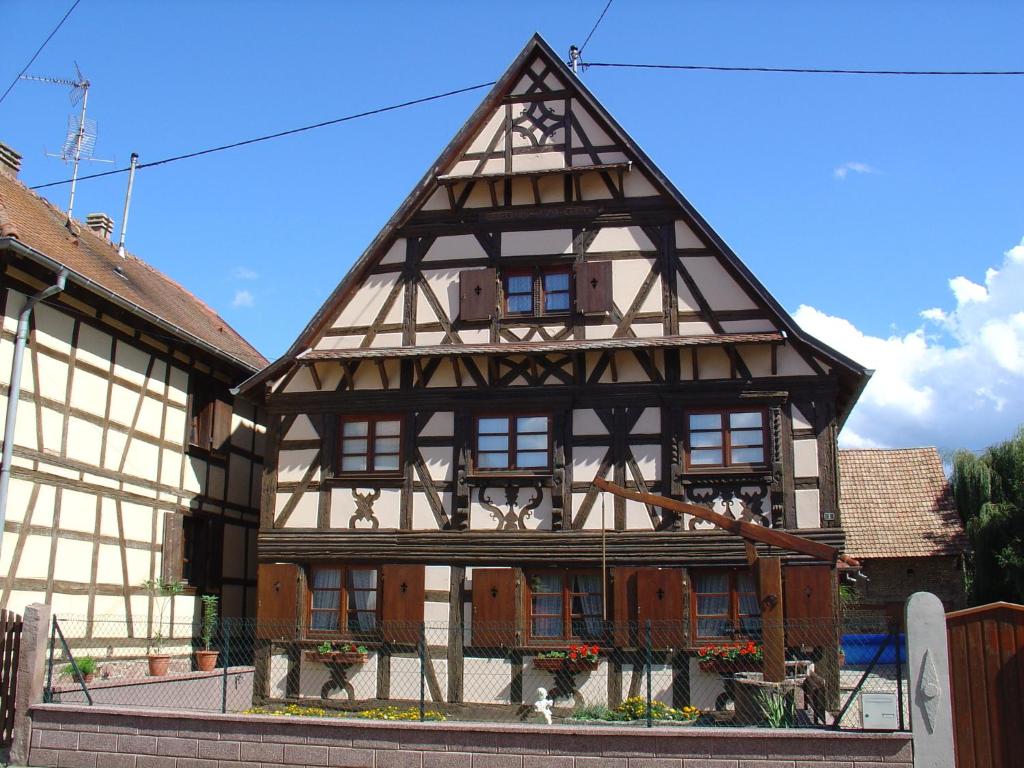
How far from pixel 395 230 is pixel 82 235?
708 cm

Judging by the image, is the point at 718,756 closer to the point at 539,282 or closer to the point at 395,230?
the point at 539,282

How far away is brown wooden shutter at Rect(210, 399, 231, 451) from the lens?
20109mm

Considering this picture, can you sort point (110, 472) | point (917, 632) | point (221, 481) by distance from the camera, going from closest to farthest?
point (917, 632), point (110, 472), point (221, 481)

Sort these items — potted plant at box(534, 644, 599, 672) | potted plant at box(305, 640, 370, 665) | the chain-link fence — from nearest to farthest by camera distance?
the chain-link fence
potted plant at box(534, 644, 599, 672)
potted plant at box(305, 640, 370, 665)

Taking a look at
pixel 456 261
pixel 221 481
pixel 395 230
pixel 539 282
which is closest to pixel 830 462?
pixel 539 282

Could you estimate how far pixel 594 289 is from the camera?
17203 mm

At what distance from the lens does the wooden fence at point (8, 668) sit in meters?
11.8

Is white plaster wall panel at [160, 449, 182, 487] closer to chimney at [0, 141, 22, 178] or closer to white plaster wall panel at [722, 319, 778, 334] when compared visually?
chimney at [0, 141, 22, 178]

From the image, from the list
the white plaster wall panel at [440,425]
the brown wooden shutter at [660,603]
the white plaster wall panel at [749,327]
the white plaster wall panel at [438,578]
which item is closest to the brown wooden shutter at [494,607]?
the white plaster wall panel at [438,578]

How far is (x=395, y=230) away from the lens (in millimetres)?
18125

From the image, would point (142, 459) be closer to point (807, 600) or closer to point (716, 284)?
point (716, 284)

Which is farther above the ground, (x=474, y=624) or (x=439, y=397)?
(x=439, y=397)

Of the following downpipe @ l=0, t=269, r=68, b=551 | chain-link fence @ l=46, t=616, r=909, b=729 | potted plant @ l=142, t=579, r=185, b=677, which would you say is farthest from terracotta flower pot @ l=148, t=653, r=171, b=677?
downpipe @ l=0, t=269, r=68, b=551

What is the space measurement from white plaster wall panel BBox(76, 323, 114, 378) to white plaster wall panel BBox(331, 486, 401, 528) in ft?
14.2
